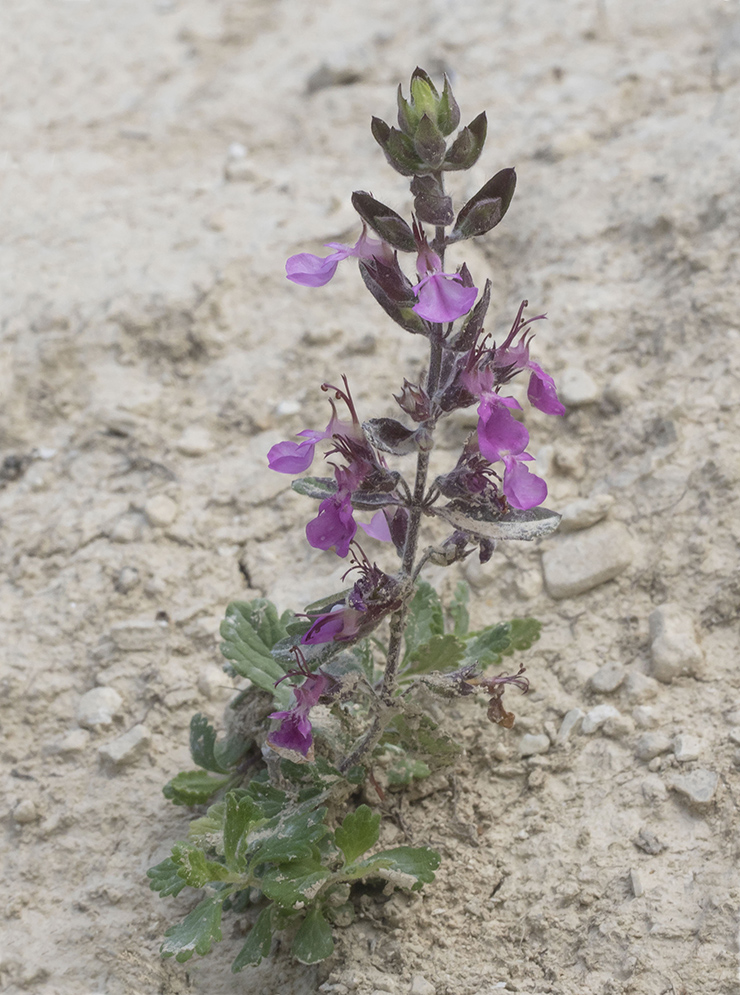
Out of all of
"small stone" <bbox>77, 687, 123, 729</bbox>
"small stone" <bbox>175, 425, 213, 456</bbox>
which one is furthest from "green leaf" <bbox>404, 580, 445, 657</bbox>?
"small stone" <bbox>175, 425, 213, 456</bbox>

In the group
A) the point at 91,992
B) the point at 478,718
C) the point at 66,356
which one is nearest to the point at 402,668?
the point at 478,718

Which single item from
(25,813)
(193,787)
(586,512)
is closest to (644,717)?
(586,512)

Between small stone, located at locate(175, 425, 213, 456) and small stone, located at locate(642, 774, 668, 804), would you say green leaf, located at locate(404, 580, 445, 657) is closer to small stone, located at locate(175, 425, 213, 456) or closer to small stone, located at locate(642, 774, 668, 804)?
small stone, located at locate(642, 774, 668, 804)

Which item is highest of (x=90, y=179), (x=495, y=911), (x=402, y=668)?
(x=90, y=179)

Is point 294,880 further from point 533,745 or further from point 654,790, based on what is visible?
point 654,790

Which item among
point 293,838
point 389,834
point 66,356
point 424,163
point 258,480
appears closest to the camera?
point 424,163

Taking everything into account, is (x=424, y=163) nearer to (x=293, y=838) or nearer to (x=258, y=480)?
(x=293, y=838)
